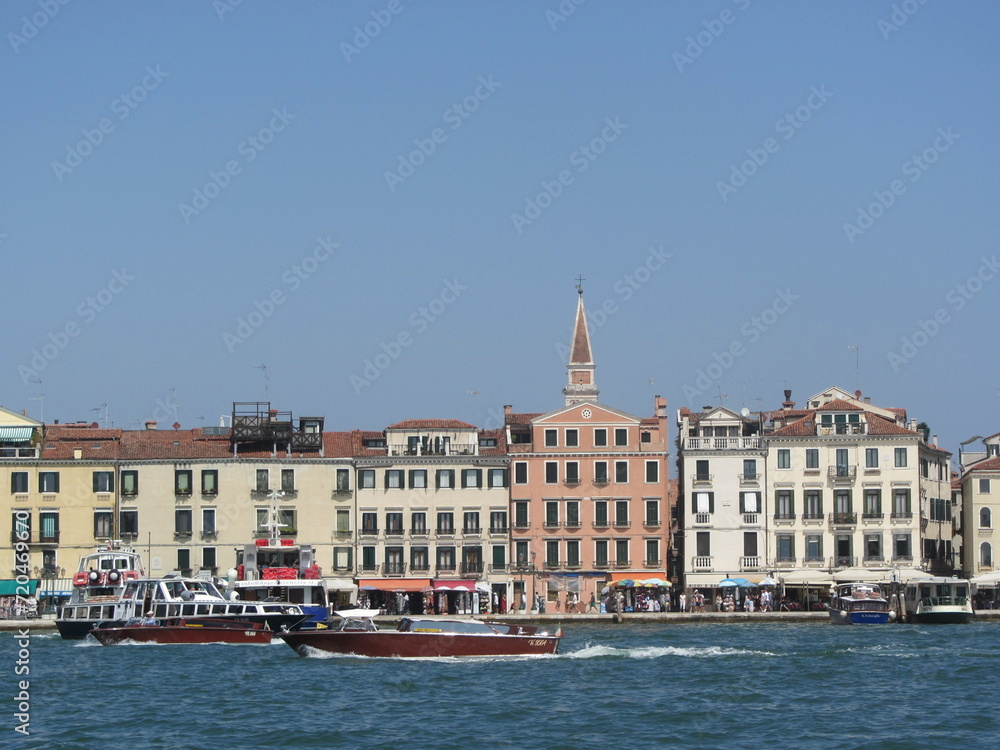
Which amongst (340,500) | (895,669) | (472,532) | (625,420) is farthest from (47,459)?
(895,669)

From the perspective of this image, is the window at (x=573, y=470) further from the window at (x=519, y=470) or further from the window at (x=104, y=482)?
the window at (x=104, y=482)

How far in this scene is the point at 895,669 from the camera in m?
49.2

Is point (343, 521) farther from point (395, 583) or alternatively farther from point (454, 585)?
point (454, 585)

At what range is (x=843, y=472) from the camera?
3113 inches

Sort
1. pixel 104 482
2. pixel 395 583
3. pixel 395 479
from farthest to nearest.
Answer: pixel 395 479 < pixel 395 583 < pixel 104 482

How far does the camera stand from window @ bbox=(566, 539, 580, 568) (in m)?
79.4

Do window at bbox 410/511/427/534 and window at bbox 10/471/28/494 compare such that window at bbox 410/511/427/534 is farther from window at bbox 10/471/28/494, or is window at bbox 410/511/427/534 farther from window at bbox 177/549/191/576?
window at bbox 10/471/28/494

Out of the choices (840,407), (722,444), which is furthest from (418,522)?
(840,407)

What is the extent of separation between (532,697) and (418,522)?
1488 inches

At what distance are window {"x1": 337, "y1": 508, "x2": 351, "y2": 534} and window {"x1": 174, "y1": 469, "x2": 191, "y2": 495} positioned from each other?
697cm

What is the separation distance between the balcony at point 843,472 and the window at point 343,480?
22.1 metres

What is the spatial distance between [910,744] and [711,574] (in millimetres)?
44110

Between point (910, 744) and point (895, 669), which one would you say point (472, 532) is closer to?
point (895, 669)

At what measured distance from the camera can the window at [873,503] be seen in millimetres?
79125
